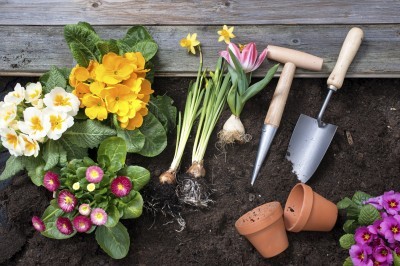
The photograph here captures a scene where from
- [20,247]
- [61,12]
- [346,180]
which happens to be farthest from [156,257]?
[61,12]

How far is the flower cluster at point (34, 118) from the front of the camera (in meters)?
2.45

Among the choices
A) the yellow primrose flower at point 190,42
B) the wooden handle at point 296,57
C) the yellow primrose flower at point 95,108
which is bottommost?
the yellow primrose flower at point 95,108

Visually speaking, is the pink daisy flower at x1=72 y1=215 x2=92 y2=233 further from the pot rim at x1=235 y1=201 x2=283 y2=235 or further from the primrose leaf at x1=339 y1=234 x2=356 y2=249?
the primrose leaf at x1=339 y1=234 x2=356 y2=249

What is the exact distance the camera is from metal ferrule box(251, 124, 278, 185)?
2744mm

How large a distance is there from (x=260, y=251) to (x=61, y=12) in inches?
64.0

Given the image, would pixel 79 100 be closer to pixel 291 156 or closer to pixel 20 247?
pixel 20 247

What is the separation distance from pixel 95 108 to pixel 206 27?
0.77 metres

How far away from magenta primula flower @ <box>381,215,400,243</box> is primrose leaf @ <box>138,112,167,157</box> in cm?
108

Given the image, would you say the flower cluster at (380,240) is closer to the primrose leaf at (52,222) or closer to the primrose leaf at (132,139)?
the primrose leaf at (132,139)

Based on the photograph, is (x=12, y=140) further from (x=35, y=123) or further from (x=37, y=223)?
(x=37, y=223)

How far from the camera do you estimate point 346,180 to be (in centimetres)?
277

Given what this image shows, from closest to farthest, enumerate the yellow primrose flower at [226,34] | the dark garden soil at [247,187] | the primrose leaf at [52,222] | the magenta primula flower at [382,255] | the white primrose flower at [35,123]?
the magenta primula flower at [382,255] < the white primrose flower at [35,123] < the primrose leaf at [52,222] < the dark garden soil at [247,187] < the yellow primrose flower at [226,34]

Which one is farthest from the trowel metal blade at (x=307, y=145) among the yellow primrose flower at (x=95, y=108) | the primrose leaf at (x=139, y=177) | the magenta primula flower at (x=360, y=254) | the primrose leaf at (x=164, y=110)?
the yellow primrose flower at (x=95, y=108)

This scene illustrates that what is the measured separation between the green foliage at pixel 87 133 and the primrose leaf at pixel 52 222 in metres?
0.33
